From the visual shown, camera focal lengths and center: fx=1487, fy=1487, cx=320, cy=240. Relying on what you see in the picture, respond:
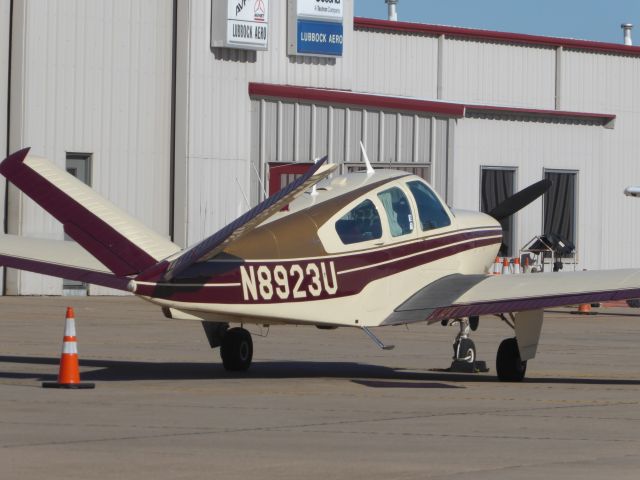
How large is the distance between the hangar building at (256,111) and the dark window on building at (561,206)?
58 millimetres

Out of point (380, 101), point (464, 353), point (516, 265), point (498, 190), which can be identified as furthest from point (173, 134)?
point (464, 353)

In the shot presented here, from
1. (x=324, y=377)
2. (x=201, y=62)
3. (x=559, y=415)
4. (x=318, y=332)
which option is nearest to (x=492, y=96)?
(x=201, y=62)

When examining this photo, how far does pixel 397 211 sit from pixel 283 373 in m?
2.52

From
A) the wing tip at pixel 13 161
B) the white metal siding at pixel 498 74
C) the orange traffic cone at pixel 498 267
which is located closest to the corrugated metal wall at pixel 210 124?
the orange traffic cone at pixel 498 267

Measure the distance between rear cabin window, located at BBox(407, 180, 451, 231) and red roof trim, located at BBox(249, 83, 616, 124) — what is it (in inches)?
819

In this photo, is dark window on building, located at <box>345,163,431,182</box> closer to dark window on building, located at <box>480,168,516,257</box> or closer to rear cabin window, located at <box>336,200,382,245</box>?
dark window on building, located at <box>480,168,516,257</box>

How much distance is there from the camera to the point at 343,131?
39.6 m

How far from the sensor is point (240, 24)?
122ft

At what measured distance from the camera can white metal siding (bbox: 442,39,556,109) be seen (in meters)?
45.9

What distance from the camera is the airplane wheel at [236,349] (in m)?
17.6

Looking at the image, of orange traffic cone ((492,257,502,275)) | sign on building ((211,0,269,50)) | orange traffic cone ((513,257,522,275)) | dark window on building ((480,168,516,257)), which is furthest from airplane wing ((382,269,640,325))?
dark window on building ((480,168,516,257))

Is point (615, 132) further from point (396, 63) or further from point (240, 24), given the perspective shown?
point (240, 24)

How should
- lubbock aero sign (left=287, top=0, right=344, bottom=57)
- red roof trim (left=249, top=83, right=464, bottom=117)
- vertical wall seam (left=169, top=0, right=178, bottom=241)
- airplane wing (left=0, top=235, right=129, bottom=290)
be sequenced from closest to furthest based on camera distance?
airplane wing (left=0, top=235, right=129, bottom=290)
vertical wall seam (left=169, top=0, right=178, bottom=241)
red roof trim (left=249, top=83, right=464, bottom=117)
lubbock aero sign (left=287, top=0, right=344, bottom=57)

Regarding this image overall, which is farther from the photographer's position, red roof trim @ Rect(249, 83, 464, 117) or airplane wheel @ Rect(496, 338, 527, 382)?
red roof trim @ Rect(249, 83, 464, 117)
